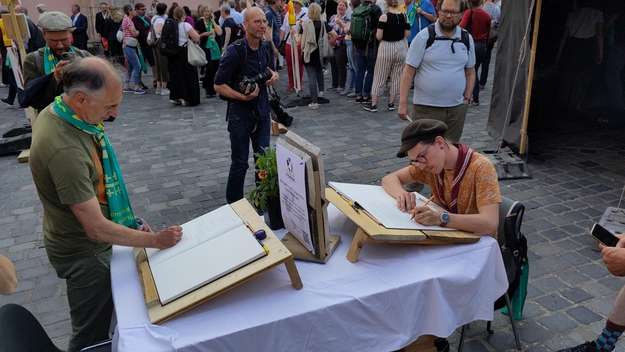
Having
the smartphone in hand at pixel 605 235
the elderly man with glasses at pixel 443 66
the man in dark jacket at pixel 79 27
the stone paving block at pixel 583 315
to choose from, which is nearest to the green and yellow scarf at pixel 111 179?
the smartphone in hand at pixel 605 235

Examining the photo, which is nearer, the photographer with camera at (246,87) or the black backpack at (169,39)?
the photographer with camera at (246,87)

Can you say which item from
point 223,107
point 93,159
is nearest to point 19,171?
point 223,107

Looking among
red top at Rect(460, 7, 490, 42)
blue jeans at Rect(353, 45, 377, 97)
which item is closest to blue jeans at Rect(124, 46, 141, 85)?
blue jeans at Rect(353, 45, 377, 97)

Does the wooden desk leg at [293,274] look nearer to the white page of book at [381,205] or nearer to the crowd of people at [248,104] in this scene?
the white page of book at [381,205]

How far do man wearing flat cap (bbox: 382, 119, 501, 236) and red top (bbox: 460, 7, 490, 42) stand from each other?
6398 millimetres

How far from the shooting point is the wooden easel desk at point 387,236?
2076 millimetres

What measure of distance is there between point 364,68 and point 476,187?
23.1ft

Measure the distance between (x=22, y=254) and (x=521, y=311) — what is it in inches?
158

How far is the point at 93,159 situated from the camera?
84.3 inches

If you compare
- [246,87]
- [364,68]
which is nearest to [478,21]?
[364,68]

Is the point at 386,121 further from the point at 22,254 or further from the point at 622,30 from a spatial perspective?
the point at 22,254

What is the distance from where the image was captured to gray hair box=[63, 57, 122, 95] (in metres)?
1.97

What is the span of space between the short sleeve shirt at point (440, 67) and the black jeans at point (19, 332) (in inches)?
138

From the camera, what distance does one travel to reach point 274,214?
248 cm
